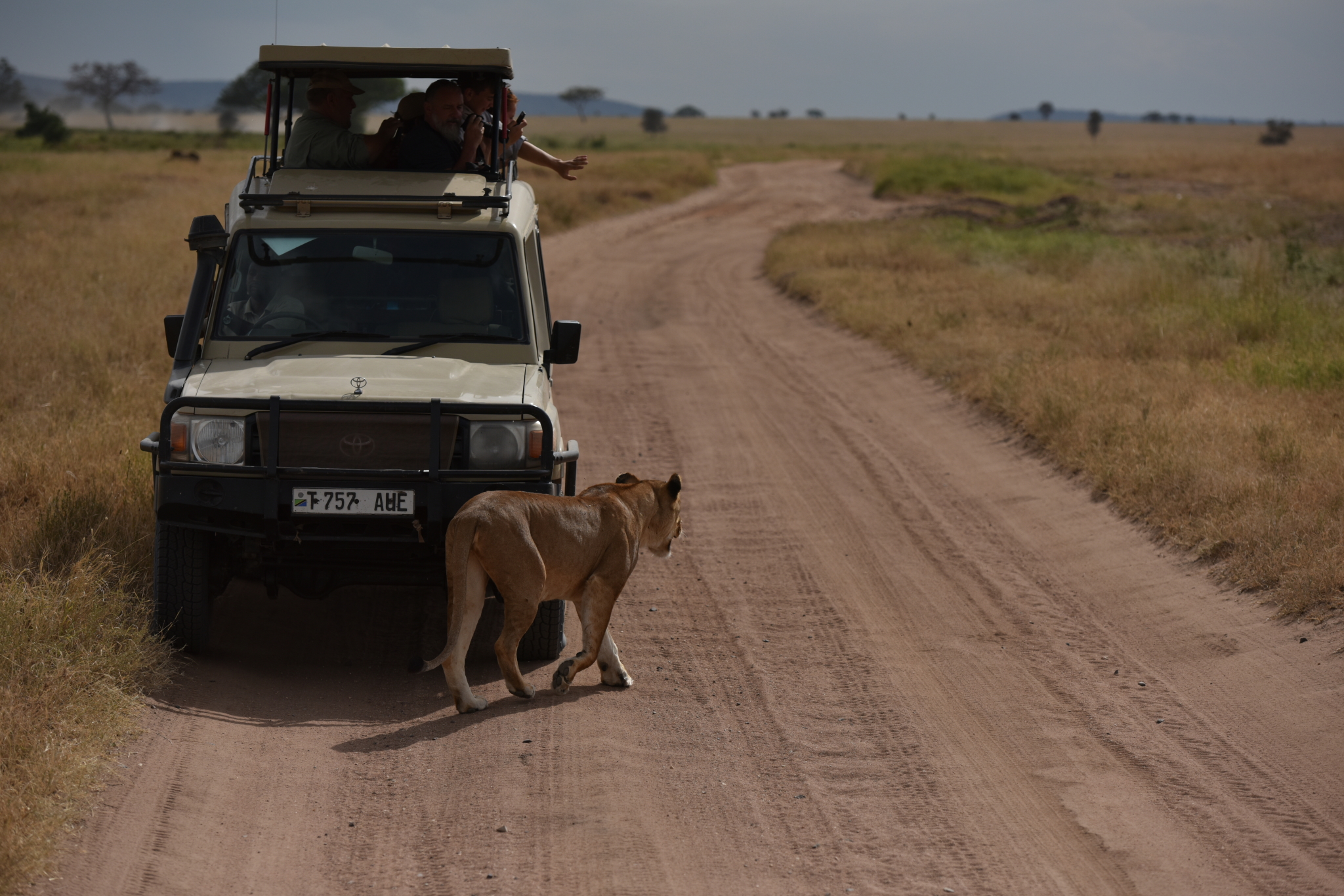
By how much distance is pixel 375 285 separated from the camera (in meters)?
6.09

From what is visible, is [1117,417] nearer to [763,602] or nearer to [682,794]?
[763,602]

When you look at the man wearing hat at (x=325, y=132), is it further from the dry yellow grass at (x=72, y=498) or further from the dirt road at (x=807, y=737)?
the dirt road at (x=807, y=737)

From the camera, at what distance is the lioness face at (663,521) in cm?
560

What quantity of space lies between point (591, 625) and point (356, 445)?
1232 millimetres

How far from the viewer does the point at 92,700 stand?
457 centimetres

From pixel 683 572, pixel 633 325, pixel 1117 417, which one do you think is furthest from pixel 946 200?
pixel 683 572

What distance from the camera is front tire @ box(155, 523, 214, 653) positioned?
5281 mm

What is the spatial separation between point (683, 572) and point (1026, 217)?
24.4 metres

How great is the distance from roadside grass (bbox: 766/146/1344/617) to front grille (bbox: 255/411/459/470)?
4.26m

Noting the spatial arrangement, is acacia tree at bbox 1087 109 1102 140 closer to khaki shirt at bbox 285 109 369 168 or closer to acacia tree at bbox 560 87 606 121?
acacia tree at bbox 560 87 606 121

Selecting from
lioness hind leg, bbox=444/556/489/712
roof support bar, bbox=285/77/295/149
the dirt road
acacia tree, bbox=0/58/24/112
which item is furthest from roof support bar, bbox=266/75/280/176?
acacia tree, bbox=0/58/24/112

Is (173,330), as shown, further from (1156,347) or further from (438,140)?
(1156,347)

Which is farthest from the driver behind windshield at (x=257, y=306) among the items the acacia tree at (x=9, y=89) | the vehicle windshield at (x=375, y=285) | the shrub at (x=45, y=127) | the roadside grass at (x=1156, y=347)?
the acacia tree at (x=9, y=89)

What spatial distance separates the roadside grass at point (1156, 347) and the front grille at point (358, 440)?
4.26 m
